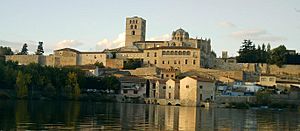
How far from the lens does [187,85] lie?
58438 mm

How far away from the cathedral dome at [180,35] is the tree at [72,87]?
111 feet

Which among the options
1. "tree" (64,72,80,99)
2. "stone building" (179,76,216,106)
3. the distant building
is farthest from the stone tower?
"tree" (64,72,80,99)

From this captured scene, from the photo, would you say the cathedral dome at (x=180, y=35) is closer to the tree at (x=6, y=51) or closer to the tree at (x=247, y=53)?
the tree at (x=247, y=53)

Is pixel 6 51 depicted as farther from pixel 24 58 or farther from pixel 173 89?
pixel 173 89

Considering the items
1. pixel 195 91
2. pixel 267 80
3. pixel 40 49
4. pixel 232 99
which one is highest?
pixel 40 49

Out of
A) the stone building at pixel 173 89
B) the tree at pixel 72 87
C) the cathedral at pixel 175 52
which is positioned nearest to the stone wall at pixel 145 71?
the cathedral at pixel 175 52

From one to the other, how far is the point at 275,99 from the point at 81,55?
36.7 metres

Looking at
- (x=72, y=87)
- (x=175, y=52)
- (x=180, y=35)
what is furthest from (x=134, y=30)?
(x=72, y=87)

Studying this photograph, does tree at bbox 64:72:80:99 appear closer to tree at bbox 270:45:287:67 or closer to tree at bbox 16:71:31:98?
tree at bbox 16:71:31:98

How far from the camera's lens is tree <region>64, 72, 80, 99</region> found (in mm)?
55969

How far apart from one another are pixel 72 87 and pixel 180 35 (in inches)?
1398

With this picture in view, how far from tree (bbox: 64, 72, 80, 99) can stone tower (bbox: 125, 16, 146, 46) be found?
136ft

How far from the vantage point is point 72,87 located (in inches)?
2235

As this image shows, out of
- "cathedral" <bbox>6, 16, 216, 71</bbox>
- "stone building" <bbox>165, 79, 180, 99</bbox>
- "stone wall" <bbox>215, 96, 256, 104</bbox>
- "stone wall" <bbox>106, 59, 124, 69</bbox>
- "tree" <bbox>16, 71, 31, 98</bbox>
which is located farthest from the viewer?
"stone wall" <bbox>106, 59, 124, 69</bbox>
